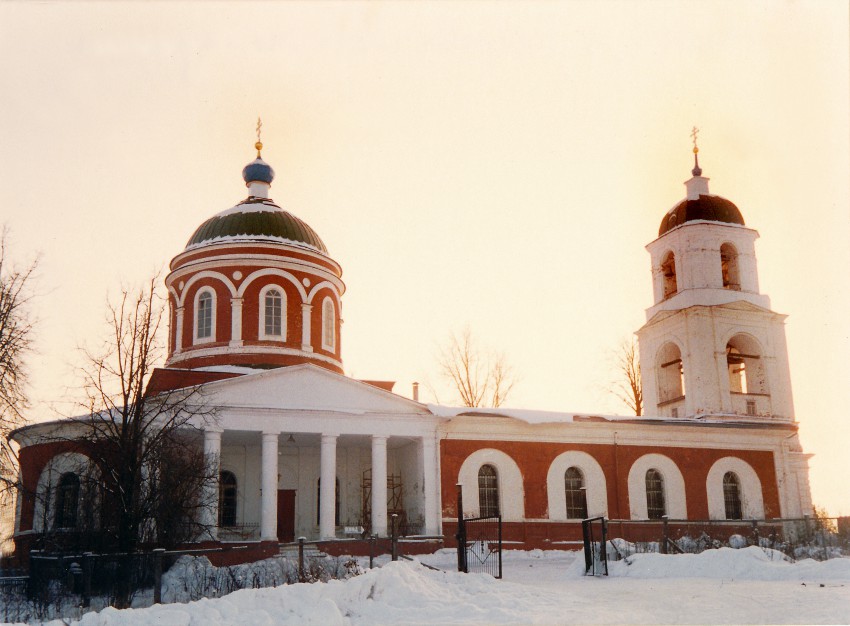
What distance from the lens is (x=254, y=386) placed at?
26641 mm

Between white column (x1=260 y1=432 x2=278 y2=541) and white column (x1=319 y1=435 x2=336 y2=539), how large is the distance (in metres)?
1.41

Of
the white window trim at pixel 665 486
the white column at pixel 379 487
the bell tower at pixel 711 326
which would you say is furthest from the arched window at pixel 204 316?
the bell tower at pixel 711 326

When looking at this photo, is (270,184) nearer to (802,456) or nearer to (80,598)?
(80,598)

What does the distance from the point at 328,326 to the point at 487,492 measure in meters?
8.27

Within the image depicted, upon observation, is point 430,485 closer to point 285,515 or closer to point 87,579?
point 285,515

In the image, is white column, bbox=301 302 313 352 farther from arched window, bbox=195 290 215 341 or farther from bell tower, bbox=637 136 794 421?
bell tower, bbox=637 136 794 421

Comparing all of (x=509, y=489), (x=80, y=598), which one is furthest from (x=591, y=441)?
(x=80, y=598)

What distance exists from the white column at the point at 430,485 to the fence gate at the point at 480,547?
1152 mm

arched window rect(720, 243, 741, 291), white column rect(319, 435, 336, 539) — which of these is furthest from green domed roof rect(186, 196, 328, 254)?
arched window rect(720, 243, 741, 291)

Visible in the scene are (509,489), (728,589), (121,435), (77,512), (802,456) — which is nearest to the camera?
(728,589)

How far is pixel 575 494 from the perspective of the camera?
30.4 metres

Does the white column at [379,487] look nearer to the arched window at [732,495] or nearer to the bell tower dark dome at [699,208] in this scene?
the arched window at [732,495]

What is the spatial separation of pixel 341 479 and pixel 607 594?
15794 millimetres

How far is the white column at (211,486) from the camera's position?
2444 centimetres
